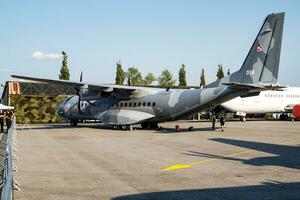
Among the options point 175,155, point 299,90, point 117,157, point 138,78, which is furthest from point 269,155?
point 138,78

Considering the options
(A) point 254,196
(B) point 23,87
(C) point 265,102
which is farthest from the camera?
(B) point 23,87

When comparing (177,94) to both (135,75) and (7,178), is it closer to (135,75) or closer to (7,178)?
(7,178)

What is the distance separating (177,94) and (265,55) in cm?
787

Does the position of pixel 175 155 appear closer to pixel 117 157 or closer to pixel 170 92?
pixel 117 157

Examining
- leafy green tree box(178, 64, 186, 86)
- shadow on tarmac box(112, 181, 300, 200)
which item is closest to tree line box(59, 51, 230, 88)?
leafy green tree box(178, 64, 186, 86)

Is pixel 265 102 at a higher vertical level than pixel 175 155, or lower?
higher

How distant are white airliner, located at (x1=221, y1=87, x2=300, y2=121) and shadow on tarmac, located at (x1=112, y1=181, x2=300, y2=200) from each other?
4316 centimetres

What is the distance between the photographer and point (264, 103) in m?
55.5

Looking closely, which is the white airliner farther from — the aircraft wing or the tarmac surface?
the tarmac surface

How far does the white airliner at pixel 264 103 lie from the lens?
53650 mm

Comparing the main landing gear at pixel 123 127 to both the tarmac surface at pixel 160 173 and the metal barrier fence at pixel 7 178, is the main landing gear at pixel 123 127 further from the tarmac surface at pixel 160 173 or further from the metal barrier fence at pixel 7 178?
the metal barrier fence at pixel 7 178

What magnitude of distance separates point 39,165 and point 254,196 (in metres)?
8.62

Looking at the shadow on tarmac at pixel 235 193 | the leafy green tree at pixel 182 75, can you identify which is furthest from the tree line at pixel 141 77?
the shadow on tarmac at pixel 235 193

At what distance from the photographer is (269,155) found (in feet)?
54.8
